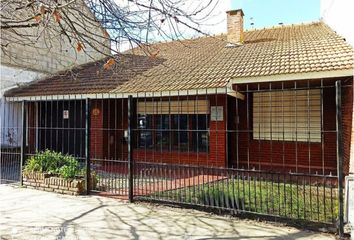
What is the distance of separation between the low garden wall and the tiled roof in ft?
9.80

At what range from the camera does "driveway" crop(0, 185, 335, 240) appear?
538 centimetres

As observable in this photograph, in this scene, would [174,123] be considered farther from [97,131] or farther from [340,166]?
[340,166]

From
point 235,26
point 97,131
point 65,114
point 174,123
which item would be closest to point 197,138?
point 174,123

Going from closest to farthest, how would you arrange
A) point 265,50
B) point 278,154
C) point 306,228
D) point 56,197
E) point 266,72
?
point 306,228 < point 56,197 < point 266,72 < point 278,154 < point 265,50

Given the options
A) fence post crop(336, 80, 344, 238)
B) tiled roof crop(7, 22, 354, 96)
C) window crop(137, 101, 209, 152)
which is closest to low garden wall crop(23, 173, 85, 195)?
tiled roof crop(7, 22, 354, 96)

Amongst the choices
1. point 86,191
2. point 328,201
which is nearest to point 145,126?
point 86,191

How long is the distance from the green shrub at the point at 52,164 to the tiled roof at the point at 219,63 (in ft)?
8.89

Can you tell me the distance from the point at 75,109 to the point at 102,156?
2.55m

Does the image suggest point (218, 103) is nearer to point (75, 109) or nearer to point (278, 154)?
point (278, 154)

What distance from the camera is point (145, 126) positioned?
557 inches

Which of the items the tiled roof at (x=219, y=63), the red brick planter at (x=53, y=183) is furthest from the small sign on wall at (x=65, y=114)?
the red brick planter at (x=53, y=183)

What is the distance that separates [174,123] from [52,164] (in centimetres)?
548

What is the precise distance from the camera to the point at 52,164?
9195 mm

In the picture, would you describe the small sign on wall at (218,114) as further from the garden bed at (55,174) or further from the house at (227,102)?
the garden bed at (55,174)
